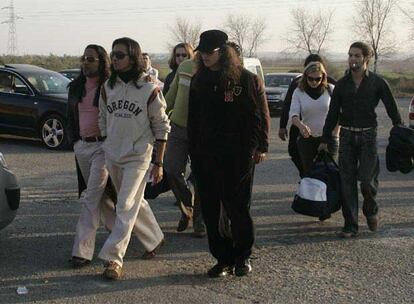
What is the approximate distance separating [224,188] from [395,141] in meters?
2.31

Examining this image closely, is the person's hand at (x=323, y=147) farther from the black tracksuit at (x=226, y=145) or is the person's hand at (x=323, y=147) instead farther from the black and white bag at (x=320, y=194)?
the black tracksuit at (x=226, y=145)

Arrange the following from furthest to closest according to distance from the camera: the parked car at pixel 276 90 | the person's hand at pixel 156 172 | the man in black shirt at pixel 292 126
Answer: the parked car at pixel 276 90, the man in black shirt at pixel 292 126, the person's hand at pixel 156 172

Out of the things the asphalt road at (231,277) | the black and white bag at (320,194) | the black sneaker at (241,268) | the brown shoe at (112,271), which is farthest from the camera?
the black and white bag at (320,194)

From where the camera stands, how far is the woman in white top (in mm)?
6895

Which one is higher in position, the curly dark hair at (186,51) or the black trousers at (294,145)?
the curly dark hair at (186,51)

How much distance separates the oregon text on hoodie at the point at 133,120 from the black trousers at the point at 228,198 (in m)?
0.43

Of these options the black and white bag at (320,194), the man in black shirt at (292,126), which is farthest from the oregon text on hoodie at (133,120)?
the man in black shirt at (292,126)

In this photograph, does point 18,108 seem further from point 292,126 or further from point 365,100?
point 365,100

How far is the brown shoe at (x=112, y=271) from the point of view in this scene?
4.96m

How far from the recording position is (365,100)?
6.21 metres

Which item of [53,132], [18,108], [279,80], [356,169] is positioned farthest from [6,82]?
[279,80]

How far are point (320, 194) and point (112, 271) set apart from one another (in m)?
2.51

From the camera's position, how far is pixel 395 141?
6320 millimetres

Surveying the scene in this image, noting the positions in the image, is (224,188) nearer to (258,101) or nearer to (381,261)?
(258,101)
